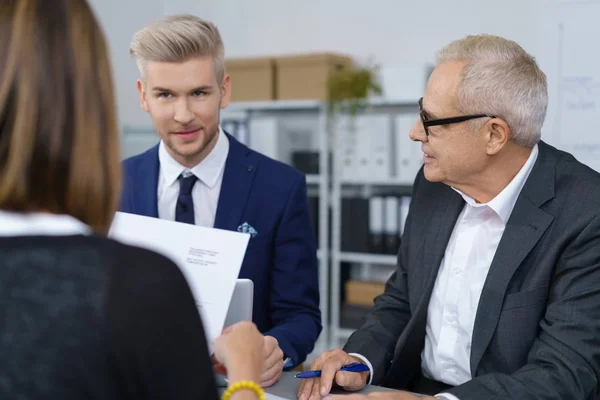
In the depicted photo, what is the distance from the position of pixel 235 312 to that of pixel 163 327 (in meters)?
0.69

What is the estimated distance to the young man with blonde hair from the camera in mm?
1769

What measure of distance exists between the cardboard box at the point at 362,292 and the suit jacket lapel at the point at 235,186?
8.06ft

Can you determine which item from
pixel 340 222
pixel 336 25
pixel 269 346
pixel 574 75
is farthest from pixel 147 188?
pixel 336 25

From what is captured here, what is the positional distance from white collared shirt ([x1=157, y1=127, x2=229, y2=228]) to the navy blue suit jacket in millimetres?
24

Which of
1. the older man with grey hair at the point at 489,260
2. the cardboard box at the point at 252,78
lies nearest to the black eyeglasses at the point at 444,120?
the older man with grey hair at the point at 489,260

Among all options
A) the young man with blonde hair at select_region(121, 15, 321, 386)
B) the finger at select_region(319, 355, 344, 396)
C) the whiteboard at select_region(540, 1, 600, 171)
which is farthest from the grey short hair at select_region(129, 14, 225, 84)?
the whiteboard at select_region(540, 1, 600, 171)

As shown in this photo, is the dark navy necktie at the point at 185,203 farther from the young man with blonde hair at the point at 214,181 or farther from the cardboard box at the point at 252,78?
the cardboard box at the point at 252,78

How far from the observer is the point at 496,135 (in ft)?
5.66

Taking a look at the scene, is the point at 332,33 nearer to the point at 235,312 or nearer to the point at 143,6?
the point at 143,6

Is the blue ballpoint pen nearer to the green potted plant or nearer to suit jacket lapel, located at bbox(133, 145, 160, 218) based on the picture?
suit jacket lapel, located at bbox(133, 145, 160, 218)

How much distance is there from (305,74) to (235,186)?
265 centimetres

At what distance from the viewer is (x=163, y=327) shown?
0.73 meters

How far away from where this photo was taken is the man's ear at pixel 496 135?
1701 mm

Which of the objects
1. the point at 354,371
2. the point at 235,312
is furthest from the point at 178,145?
the point at 354,371
